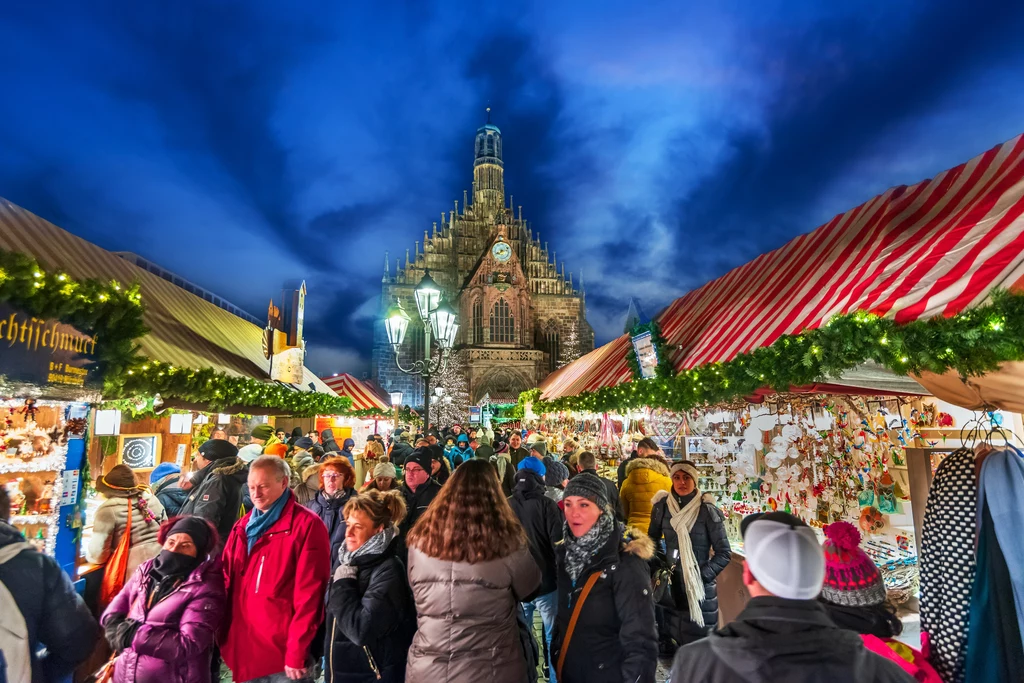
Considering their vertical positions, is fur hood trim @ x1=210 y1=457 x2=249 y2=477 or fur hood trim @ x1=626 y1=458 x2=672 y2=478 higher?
fur hood trim @ x1=210 y1=457 x2=249 y2=477

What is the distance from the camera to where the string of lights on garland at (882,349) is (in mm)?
1997

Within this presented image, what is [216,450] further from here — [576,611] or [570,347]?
[570,347]

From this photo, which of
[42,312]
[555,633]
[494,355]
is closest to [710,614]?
[555,633]

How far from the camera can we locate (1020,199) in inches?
101

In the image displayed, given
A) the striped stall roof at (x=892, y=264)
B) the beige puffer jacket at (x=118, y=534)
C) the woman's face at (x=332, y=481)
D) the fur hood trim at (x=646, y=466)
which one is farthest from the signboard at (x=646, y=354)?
the beige puffer jacket at (x=118, y=534)

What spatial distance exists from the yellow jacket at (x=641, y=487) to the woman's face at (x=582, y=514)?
6.86 ft

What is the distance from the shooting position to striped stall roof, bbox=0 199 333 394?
402cm

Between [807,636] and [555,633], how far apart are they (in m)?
1.31

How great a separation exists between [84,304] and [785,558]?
4.09 metres

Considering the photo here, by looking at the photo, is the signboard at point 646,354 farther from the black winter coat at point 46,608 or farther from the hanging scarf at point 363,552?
the black winter coat at point 46,608

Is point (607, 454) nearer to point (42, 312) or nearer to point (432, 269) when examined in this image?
point (42, 312)

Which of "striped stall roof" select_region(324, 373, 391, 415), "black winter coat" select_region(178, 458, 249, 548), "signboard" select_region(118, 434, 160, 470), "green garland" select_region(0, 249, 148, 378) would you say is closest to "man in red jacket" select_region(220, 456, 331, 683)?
"black winter coat" select_region(178, 458, 249, 548)

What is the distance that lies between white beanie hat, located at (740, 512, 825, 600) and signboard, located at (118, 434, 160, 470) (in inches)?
295

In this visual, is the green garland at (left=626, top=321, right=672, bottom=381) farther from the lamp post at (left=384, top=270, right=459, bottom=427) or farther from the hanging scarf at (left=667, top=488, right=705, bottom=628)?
the lamp post at (left=384, top=270, right=459, bottom=427)
